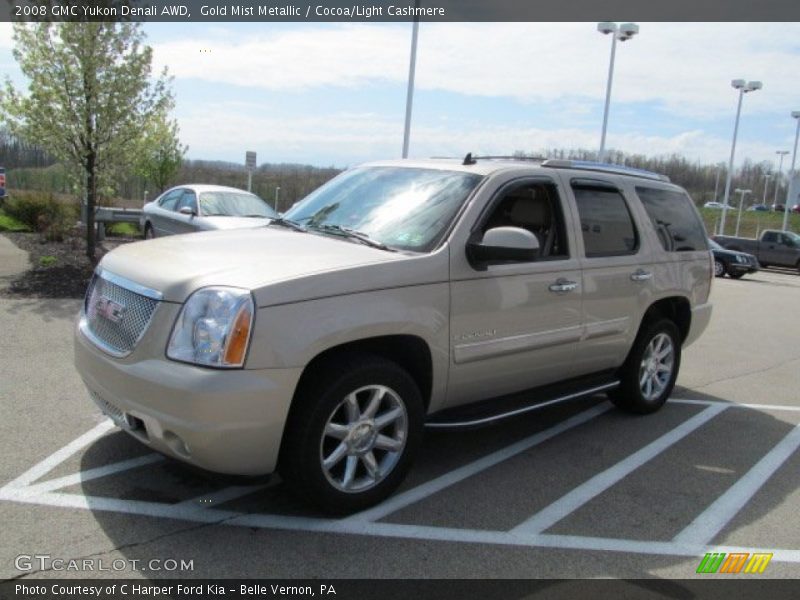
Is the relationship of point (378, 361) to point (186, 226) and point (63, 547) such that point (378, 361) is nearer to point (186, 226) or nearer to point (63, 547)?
point (63, 547)

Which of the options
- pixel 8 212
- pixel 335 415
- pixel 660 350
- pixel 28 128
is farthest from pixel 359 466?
pixel 8 212

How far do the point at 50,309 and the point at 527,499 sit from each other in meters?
6.69

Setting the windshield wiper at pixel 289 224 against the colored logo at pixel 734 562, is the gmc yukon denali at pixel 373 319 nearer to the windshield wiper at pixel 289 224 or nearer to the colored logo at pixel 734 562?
the windshield wiper at pixel 289 224

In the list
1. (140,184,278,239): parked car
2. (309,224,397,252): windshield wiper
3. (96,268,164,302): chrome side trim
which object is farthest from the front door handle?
(140,184,278,239): parked car

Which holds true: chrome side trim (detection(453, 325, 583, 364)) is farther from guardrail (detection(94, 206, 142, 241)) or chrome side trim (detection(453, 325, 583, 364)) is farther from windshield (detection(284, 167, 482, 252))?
guardrail (detection(94, 206, 142, 241))

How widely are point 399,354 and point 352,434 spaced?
0.56 m

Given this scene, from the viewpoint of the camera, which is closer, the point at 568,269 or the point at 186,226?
the point at 568,269

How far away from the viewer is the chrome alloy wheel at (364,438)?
3.64m

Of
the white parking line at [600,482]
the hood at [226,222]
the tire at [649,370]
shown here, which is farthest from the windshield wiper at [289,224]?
the hood at [226,222]

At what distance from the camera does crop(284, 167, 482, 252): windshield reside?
13.9ft

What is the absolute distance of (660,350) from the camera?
5980mm

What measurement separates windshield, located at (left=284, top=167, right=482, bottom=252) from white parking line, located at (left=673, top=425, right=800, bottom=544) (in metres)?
2.14

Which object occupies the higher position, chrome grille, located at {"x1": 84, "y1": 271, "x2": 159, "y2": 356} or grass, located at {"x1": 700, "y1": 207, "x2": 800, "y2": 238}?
grass, located at {"x1": 700, "y1": 207, "x2": 800, "y2": 238}

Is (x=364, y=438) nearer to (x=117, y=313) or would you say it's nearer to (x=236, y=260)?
(x=236, y=260)
